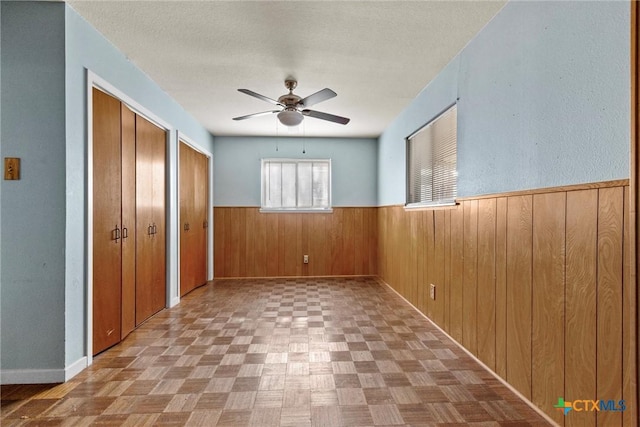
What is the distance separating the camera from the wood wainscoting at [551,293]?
1442 millimetres

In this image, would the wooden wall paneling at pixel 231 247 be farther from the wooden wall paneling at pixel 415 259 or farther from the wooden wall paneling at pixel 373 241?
the wooden wall paneling at pixel 415 259

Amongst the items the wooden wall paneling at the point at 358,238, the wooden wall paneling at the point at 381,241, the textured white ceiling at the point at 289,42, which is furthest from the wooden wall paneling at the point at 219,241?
the wooden wall paneling at the point at 381,241

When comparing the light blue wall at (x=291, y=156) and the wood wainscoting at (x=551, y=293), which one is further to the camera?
the light blue wall at (x=291, y=156)

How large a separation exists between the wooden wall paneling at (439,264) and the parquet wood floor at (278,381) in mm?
163

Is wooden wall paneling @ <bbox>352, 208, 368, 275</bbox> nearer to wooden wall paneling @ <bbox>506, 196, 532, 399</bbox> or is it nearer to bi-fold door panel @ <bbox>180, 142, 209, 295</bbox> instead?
bi-fold door panel @ <bbox>180, 142, 209, 295</bbox>

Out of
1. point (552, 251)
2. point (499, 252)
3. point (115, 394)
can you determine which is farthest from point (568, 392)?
point (115, 394)

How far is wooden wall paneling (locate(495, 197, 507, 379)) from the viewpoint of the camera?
2.22 metres

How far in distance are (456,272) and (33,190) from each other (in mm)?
3101

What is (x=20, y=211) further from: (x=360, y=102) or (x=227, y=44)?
(x=360, y=102)

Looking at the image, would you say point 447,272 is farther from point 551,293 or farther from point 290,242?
point 290,242

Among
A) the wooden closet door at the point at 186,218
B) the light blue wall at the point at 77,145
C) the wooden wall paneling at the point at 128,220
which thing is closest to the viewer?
the light blue wall at the point at 77,145

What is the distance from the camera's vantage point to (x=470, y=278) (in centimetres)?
269

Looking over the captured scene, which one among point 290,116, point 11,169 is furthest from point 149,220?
point 290,116

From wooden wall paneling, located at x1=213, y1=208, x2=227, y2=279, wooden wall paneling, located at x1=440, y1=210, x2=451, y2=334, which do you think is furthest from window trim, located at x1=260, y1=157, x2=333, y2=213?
wooden wall paneling, located at x1=440, y1=210, x2=451, y2=334
